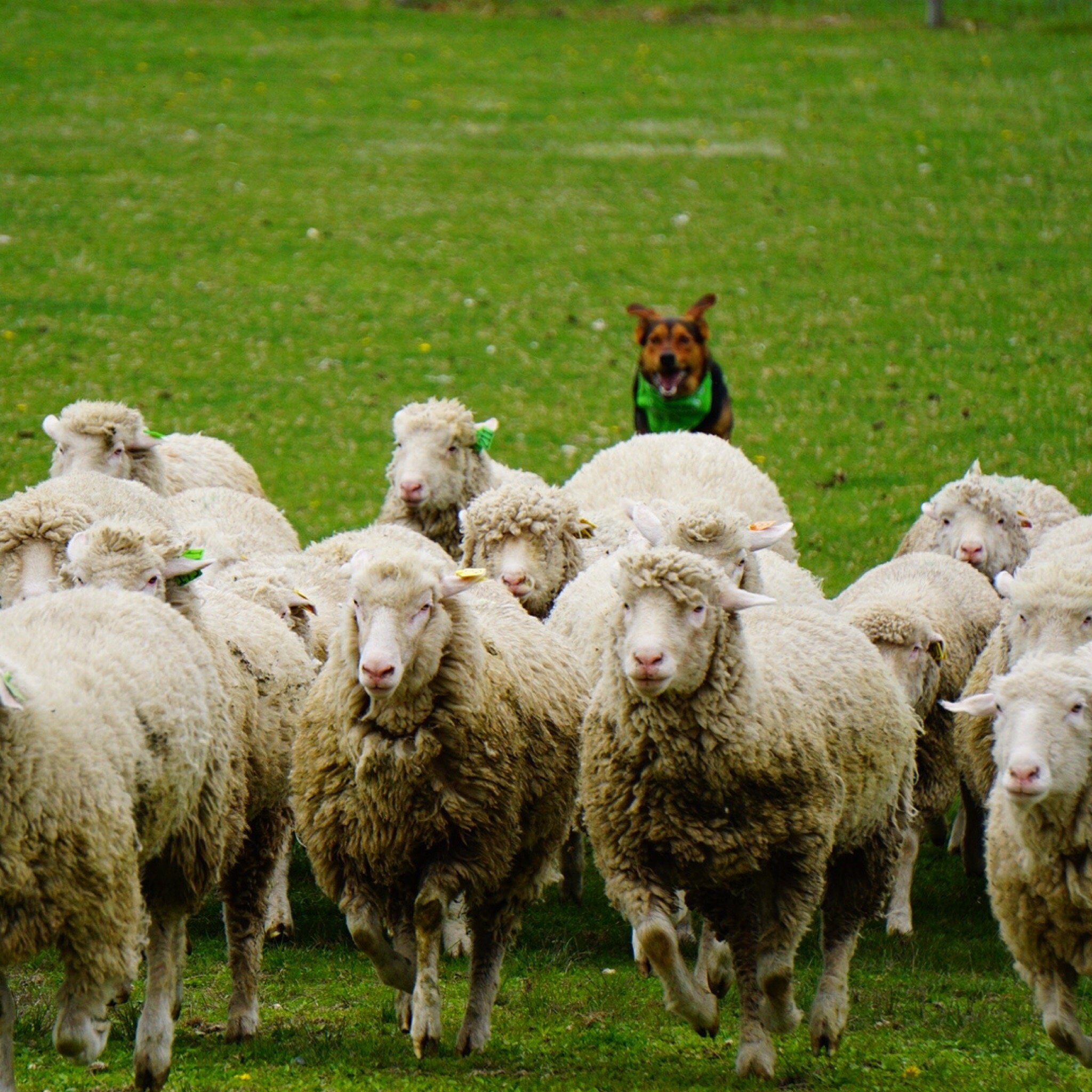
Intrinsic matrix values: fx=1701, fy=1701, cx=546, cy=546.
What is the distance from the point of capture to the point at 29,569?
704 centimetres

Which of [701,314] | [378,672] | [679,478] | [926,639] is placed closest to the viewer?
[378,672]

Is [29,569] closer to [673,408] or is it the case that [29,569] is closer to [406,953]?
[406,953]

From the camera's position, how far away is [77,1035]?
511 centimetres

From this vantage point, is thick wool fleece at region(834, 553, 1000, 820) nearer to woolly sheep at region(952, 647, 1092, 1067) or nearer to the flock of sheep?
the flock of sheep

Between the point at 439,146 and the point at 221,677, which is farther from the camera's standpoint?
the point at 439,146

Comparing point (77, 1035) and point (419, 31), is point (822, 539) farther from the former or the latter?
point (419, 31)

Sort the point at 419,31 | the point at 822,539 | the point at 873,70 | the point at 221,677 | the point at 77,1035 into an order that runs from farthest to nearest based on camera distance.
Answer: the point at 419,31 < the point at 873,70 < the point at 822,539 < the point at 221,677 < the point at 77,1035

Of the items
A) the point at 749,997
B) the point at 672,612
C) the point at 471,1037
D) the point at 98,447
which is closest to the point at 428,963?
the point at 471,1037

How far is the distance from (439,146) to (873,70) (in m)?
8.49

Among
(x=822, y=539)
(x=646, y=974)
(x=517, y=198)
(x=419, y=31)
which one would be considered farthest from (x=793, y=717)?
(x=419, y=31)

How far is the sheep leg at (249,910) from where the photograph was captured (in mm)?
6445

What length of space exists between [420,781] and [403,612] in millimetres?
628

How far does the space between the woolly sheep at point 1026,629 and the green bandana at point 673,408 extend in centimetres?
485

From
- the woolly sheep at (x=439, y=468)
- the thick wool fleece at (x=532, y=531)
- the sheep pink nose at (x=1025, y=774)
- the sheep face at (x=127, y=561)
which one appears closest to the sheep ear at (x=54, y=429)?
the woolly sheep at (x=439, y=468)
